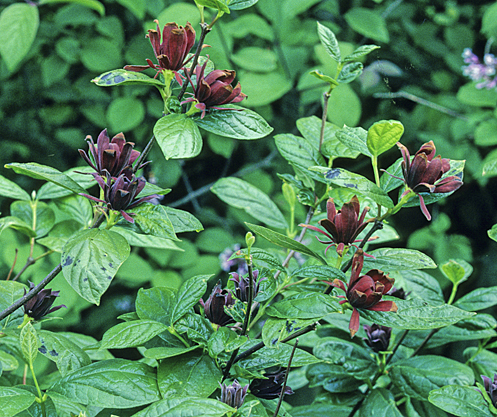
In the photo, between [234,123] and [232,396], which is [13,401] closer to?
[232,396]

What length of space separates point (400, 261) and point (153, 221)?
0.69 feet

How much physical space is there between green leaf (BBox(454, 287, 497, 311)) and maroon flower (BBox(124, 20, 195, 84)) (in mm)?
412

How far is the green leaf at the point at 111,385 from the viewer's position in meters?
0.35

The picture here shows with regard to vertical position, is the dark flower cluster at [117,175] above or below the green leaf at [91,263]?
above

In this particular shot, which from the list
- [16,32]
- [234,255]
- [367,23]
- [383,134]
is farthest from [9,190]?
[367,23]

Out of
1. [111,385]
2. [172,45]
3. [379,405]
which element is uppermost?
[172,45]

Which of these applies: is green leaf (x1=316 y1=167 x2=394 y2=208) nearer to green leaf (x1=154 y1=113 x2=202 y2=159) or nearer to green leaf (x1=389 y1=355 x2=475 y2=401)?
green leaf (x1=154 y1=113 x2=202 y2=159)

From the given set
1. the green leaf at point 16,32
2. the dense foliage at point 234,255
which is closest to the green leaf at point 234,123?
the dense foliage at point 234,255

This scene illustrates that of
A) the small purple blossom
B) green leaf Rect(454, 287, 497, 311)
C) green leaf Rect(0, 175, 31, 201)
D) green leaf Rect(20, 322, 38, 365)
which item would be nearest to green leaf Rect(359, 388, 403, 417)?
green leaf Rect(454, 287, 497, 311)

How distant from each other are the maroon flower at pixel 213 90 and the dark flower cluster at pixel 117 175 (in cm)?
7

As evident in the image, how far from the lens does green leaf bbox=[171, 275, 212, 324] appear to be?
15.4 inches

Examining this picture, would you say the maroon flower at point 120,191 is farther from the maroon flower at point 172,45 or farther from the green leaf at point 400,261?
the green leaf at point 400,261

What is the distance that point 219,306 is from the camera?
42cm

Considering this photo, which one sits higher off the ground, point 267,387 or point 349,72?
point 349,72
